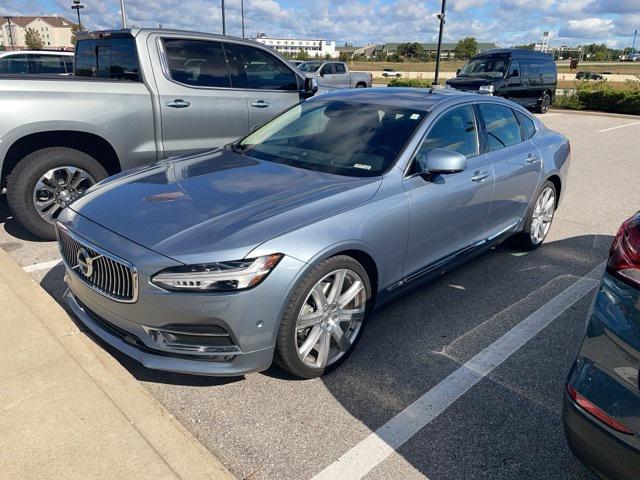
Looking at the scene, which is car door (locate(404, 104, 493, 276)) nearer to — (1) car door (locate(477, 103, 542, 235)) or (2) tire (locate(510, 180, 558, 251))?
(1) car door (locate(477, 103, 542, 235))

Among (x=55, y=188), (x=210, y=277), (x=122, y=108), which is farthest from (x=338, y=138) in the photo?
(x=55, y=188)

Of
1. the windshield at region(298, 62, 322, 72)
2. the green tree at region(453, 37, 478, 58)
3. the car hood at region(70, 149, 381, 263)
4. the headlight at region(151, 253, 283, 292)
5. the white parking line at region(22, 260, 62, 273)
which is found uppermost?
the green tree at region(453, 37, 478, 58)

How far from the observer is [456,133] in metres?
3.96

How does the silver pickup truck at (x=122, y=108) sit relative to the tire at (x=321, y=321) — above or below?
above

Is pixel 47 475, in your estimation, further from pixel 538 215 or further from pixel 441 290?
pixel 538 215

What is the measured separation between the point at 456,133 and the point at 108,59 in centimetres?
394

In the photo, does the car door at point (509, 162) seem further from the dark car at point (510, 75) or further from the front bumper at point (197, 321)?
A: the dark car at point (510, 75)

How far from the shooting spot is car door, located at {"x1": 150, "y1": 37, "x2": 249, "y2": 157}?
528cm

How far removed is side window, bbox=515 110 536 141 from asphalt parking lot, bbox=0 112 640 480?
1.33 m

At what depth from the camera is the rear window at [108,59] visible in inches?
209

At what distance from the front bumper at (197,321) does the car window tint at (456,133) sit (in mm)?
1642

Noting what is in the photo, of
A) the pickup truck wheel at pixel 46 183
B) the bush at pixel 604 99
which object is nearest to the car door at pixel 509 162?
the pickup truck wheel at pixel 46 183

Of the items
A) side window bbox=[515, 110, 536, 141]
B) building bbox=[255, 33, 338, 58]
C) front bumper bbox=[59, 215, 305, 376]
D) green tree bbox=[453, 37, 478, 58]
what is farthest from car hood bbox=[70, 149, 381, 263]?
building bbox=[255, 33, 338, 58]

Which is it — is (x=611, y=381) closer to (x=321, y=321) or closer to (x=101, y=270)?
(x=321, y=321)
